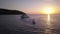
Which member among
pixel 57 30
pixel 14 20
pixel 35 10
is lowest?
pixel 57 30

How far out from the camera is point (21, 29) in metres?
2.65

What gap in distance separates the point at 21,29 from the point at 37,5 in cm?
59

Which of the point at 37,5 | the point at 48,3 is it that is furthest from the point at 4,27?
the point at 48,3

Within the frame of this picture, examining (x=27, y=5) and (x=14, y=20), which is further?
(x=14, y=20)

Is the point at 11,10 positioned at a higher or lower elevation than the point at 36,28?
higher

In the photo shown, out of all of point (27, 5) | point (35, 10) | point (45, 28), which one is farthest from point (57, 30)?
point (27, 5)

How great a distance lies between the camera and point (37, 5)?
261 cm

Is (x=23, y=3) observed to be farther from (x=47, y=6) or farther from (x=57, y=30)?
(x=57, y=30)

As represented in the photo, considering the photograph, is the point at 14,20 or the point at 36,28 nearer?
the point at 36,28

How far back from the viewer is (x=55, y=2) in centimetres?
259

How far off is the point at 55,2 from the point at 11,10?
888 mm

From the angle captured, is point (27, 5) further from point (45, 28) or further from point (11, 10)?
point (45, 28)

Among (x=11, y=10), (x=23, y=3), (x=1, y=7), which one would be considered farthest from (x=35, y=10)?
(x=1, y=7)

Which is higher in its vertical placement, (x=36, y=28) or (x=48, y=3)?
(x=48, y=3)
